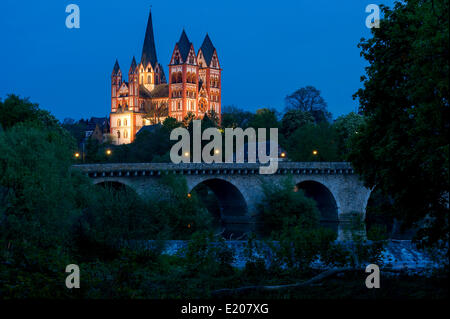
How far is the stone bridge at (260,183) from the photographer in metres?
51.4

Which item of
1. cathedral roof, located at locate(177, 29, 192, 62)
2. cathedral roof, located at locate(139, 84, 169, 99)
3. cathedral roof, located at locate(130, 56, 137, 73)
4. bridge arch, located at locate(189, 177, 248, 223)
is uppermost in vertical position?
cathedral roof, located at locate(177, 29, 192, 62)

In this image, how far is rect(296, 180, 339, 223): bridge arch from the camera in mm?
56219

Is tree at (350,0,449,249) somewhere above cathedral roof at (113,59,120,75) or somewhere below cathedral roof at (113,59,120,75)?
below

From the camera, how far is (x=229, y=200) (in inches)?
2243

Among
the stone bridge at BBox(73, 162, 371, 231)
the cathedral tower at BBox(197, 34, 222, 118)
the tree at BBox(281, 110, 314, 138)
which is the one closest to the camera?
the stone bridge at BBox(73, 162, 371, 231)

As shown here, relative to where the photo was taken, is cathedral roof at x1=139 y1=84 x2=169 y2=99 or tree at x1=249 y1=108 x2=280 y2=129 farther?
cathedral roof at x1=139 y1=84 x2=169 y2=99

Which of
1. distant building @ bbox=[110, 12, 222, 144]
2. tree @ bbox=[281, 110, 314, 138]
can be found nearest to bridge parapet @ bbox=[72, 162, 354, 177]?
tree @ bbox=[281, 110, 314, 138]

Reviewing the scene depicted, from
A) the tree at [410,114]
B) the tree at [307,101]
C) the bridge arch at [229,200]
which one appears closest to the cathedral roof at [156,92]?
the tree at [307,101]

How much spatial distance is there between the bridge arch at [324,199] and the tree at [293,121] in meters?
34.8

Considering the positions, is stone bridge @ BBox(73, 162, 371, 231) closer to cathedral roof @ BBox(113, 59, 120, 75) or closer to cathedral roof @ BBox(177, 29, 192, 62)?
cathedral roof @ BBox(177, 29, 192, 62)

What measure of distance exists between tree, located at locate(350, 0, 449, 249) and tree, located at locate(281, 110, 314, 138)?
73.0 m

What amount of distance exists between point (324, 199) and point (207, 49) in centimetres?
9679

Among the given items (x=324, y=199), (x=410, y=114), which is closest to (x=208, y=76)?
(x=324, y=199)
